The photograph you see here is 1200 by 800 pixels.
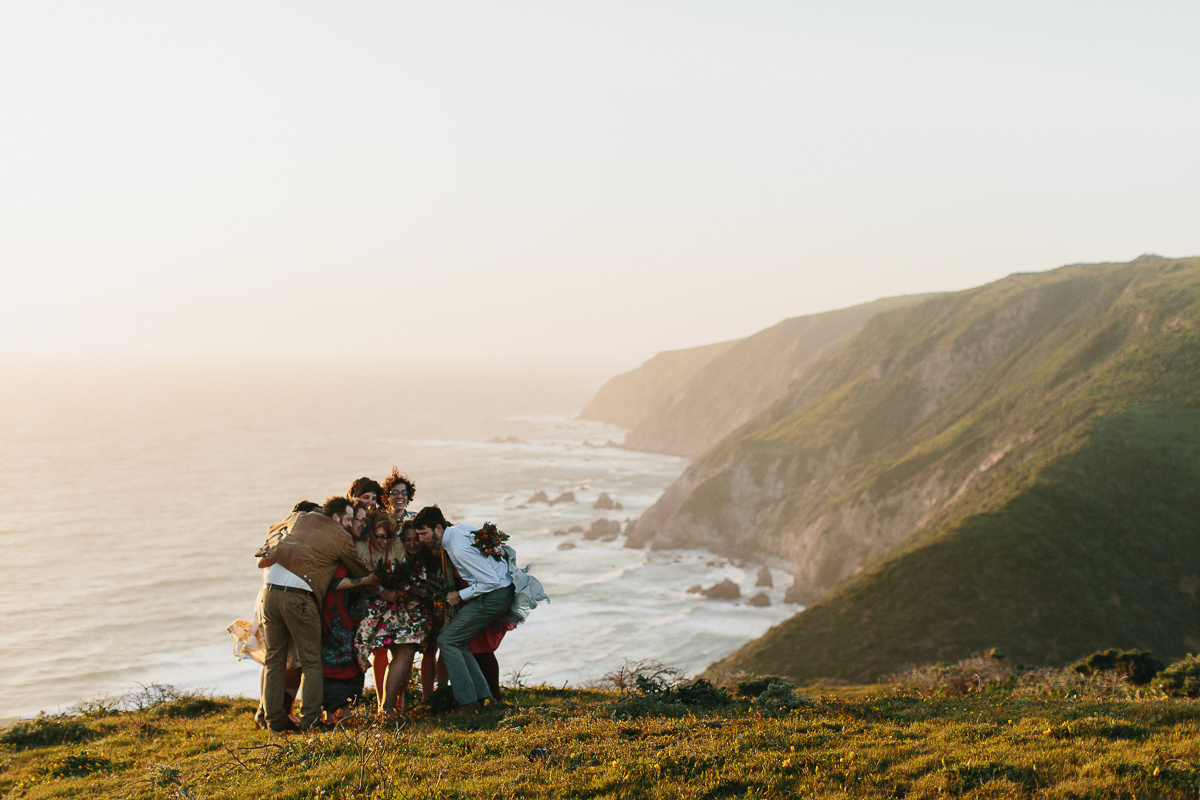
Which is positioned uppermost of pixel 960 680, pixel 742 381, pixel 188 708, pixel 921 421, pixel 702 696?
pixel 742 381

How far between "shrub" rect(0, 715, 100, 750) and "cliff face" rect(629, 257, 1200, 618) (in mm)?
43998

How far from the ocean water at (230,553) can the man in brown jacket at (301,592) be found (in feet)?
64.7

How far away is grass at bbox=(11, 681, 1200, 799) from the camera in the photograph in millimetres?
6156

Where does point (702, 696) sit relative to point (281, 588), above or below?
below

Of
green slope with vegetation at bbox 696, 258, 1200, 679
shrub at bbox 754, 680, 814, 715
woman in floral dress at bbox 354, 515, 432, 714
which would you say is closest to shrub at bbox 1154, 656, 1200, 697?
shrub at bbox 754, 680, 814, 715

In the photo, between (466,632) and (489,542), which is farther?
(489,542)

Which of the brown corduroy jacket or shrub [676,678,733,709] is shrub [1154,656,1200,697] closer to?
shrub [676,678,733,709]

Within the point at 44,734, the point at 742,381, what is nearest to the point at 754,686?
the point at 44,734

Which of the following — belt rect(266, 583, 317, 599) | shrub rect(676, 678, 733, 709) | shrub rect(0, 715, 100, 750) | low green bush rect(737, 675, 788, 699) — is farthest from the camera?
low green bush rect(737, 675, 788, 699)

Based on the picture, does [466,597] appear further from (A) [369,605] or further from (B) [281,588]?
(B) [281,588]

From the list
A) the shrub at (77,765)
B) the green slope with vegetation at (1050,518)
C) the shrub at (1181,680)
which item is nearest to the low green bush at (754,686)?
the shrub at (1181,680)

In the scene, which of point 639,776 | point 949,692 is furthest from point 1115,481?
point 639,776

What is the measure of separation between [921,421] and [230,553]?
7358cm

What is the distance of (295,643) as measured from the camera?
8.78m
